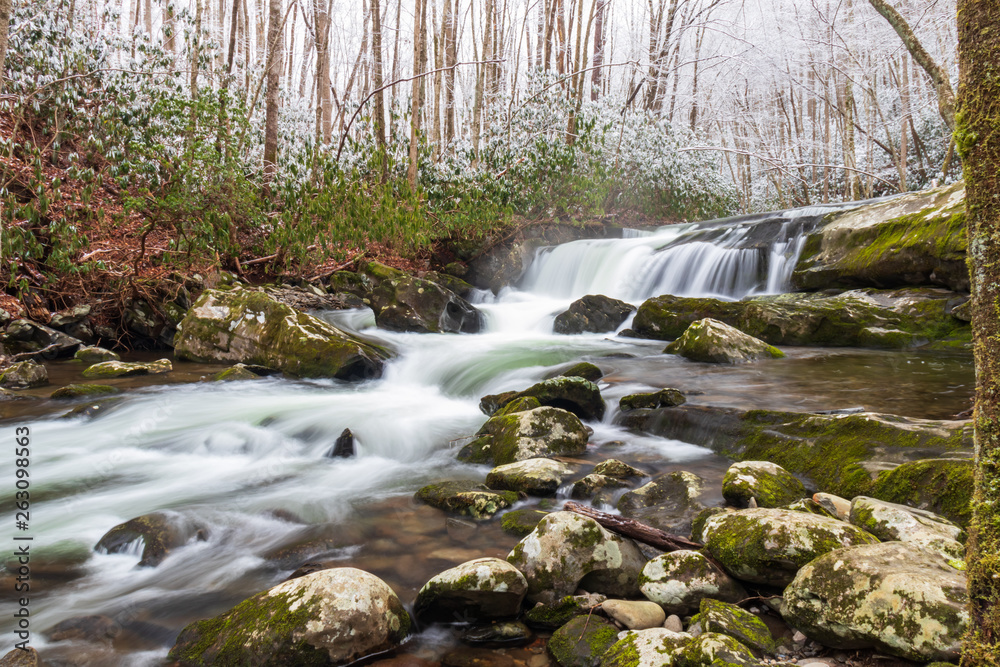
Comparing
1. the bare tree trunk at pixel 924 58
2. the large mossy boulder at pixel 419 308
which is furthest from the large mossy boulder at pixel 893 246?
the large mossy boulder at pixel 419 308

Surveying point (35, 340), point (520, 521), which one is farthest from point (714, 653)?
point (35, 340)

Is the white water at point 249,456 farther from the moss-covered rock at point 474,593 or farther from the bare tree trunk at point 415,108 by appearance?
the bare tree trunk at point 415,108

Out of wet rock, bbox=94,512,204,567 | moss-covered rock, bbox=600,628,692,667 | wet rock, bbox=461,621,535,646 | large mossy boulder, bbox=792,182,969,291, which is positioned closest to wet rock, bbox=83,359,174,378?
wet rock, bbox=94,512,204,567

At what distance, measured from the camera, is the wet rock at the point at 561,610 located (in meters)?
2.42

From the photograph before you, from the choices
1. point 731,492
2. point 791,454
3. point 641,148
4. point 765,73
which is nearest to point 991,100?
point 731,492

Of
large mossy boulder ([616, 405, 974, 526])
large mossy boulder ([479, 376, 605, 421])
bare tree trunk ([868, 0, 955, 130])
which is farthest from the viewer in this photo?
large mossy boulder ([479, 376, 605, 421])

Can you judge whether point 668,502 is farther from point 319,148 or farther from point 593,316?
point 319,148

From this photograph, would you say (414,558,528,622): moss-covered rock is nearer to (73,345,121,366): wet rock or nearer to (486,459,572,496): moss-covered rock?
(486,459,572,496): moss-covered rock

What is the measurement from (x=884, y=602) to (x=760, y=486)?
4.12 feet

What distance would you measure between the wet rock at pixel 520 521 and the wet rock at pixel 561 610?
75cm

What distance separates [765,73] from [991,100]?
70.7ft

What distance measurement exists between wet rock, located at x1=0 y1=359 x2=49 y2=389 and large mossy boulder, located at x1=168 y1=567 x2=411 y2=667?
552 cm

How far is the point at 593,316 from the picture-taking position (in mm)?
9562

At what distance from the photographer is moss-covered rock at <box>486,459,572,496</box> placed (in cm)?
375
